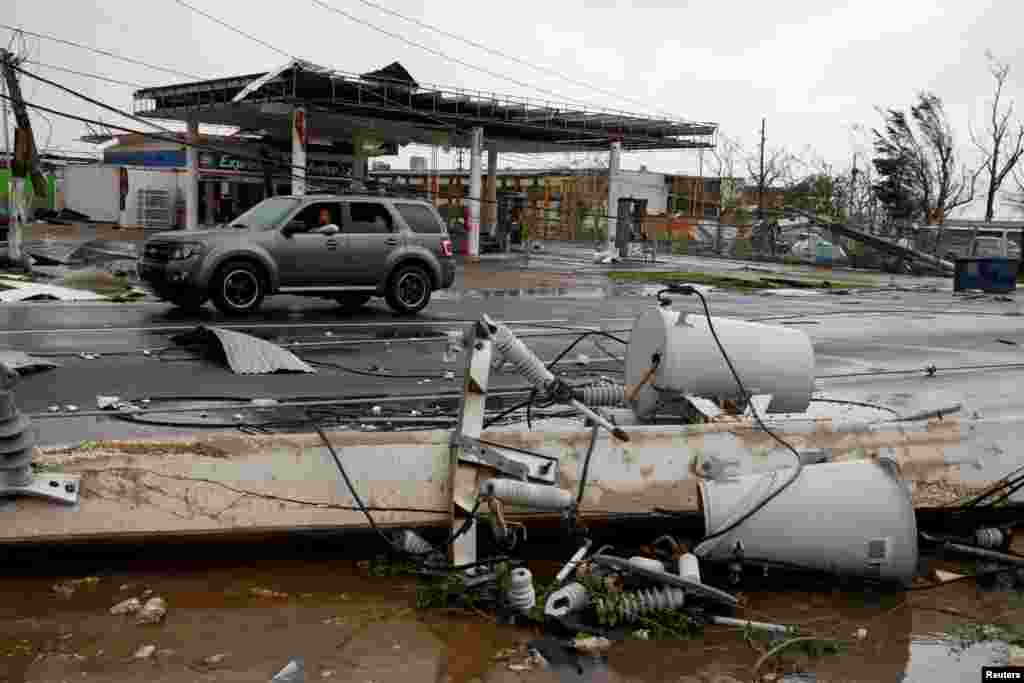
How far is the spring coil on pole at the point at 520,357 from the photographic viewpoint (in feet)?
18.0

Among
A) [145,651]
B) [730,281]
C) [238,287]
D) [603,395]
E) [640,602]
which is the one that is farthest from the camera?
[730,281]

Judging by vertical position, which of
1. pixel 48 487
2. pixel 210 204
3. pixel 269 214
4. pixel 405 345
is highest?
pixel 210 204

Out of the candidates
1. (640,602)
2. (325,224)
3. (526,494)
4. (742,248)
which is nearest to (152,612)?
(526,494)

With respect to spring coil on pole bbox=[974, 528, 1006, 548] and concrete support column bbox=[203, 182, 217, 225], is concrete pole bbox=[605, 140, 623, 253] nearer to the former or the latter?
concrete support column bbox=[203, 182, 217, 225]

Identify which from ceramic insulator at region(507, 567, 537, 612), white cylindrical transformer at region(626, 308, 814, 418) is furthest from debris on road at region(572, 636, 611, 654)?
white cylindrical transformer at region(626, 308, 814, 418)

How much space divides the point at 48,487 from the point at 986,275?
28.4 meters

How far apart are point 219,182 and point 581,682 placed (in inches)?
1697

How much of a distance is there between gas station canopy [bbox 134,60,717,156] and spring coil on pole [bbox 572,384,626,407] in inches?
867

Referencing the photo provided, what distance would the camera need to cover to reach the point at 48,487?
4895 mm

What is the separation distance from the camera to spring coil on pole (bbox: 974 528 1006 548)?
19.1 ft

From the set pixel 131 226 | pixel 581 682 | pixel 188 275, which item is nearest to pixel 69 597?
pixel 581 682

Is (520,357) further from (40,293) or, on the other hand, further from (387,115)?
(387,115)

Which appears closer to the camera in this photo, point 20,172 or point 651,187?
point 20,172

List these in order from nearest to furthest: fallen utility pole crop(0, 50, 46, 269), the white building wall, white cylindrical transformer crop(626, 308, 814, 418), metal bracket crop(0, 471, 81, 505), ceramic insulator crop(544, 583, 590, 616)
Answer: ceramic insulator crop(544, 583, 590, 616) < metal bracket crop(0, 471, 81, 505) < white cylindrical transformer crop(626, 308, 814, 418) < fallen utility pole crop(0, 50, 46, 269) < the white building wall
